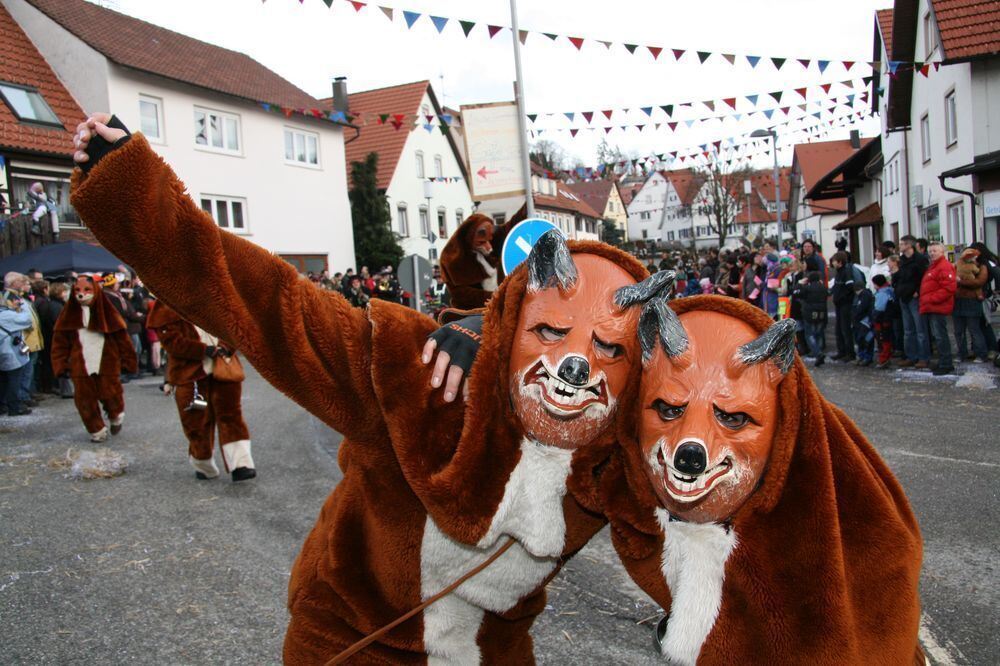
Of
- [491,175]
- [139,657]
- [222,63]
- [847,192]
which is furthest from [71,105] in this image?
[847,192]

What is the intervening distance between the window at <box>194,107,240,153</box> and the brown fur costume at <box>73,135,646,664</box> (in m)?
21.9

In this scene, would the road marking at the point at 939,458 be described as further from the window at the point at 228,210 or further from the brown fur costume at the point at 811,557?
the window at the point at 228,210

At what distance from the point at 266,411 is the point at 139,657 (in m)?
6.99

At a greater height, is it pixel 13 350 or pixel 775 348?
pixel 775 348

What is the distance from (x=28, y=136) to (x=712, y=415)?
19.7m

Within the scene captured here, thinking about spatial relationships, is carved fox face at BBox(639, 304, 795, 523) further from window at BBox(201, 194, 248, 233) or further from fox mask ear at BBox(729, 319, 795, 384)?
window at BBox(201, 194, 248, 233)

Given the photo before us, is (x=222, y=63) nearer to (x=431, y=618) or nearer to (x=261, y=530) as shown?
(x=261, y=530)

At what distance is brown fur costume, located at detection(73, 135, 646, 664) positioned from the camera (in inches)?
69.4

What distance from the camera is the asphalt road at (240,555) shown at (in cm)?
357

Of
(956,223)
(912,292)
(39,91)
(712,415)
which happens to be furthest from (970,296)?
(39,91)

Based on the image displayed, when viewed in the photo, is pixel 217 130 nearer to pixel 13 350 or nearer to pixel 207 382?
pixel 13 350

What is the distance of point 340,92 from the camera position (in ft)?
103

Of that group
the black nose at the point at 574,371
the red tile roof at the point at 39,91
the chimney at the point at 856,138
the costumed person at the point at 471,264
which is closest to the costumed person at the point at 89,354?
the costumed person at the point at 471,264

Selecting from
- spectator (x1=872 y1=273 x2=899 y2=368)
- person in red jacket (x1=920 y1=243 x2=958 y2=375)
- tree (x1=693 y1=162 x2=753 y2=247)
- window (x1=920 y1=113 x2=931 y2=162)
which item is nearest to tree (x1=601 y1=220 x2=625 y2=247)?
tree (x1=693 y1=162 x2=753 y2=247)
